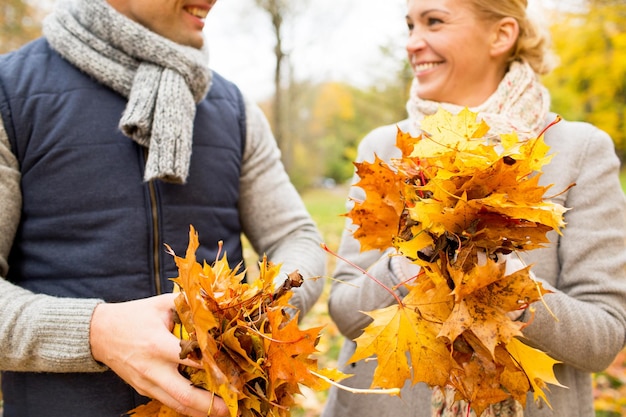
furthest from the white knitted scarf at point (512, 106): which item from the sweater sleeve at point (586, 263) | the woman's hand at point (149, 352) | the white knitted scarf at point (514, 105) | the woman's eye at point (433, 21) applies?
the woman's hand at point (149, 352)

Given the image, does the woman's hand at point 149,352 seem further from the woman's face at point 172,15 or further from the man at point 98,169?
the woman's face at point 172,15

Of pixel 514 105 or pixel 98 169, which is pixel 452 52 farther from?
pixel 98 169

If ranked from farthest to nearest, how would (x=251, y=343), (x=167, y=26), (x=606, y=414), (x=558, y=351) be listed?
(x=606, y=414)
(x=167, y=26)
(x=558, y=351)
(x=251, y=343)

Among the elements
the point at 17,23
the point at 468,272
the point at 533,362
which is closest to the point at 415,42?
the point at 468,272

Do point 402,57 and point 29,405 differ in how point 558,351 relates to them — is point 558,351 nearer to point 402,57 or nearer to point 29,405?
point 29,405

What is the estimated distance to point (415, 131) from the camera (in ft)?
6.37

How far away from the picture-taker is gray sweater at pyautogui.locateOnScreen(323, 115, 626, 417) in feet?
4.94

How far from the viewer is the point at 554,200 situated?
1695 mm

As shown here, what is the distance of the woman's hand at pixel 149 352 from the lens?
1064mm

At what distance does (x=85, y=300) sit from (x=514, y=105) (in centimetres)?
148

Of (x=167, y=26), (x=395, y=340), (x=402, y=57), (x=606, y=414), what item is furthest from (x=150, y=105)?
(x=402, y=57)

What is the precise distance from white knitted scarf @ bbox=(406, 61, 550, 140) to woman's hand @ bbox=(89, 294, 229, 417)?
1160 millimetres

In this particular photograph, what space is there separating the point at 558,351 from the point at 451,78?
98cm

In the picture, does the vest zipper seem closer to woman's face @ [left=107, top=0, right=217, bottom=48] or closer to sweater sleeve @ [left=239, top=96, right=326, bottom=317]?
sweater sleeve @ [left=239, top=96, right=326, bottom=317]
